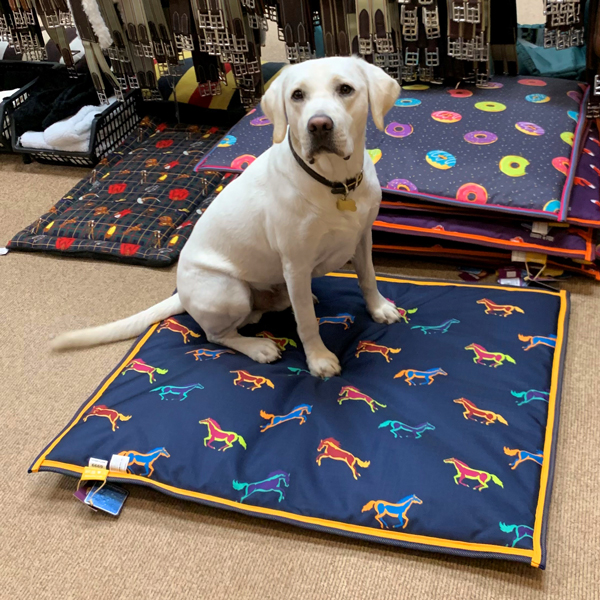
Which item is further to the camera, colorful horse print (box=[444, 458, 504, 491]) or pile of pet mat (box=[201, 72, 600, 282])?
pile of pet mat (box=[201, 72, 600, 282])

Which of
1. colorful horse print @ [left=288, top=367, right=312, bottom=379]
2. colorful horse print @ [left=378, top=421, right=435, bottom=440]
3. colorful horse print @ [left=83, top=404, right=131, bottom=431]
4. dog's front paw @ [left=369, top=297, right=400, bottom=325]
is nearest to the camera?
colorful horse print @ [left=378, top=421, right=435, bottom=440]

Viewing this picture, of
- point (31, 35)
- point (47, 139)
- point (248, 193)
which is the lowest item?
point (47, 139)

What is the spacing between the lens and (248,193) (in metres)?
1.50

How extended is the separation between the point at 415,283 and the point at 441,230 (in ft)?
0.63

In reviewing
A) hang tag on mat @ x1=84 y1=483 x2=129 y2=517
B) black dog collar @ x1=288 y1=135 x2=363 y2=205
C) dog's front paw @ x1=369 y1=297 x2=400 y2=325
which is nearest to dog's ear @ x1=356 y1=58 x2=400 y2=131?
black dog collar @ x1=288 y1=135 x2=363 y2=205

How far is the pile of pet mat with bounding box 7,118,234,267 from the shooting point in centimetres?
225

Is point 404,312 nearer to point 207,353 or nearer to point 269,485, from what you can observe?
point 207,353

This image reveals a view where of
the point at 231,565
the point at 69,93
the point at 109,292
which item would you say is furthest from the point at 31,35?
the point at 231,565

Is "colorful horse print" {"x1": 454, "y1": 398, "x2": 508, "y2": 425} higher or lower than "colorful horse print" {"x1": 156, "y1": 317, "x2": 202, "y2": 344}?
below

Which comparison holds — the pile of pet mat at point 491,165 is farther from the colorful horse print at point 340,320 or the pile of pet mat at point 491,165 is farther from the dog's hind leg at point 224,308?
the dog's hind leg at point 224,308

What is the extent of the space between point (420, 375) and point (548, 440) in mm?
338

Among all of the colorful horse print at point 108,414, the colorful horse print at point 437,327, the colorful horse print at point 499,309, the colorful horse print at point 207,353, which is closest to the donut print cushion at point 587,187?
the colorful horse print at point 499,309

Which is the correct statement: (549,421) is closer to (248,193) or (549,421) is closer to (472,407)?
(472,407)

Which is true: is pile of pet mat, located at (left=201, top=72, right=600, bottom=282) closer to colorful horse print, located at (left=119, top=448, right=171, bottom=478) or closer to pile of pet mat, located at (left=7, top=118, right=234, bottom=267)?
pile of pet mat, located at (left=7, top=118, right=234, bottom=267)
